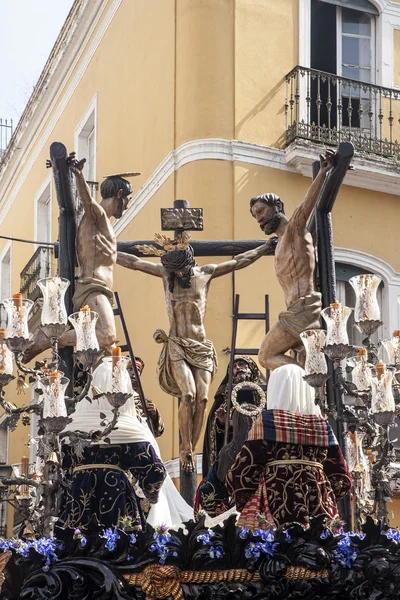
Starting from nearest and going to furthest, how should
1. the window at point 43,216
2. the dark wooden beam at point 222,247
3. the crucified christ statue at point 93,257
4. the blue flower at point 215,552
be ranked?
the blue flower at point 215,552
the crucified christ statue at point 93,257
the dark wooden beam at point 222,247
the window at point 43,216

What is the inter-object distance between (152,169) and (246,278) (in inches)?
82.0

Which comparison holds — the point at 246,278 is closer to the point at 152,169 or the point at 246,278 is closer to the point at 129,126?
the point at 152,169

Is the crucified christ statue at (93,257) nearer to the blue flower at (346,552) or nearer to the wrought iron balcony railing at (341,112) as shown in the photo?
the blue flower at (346,552)

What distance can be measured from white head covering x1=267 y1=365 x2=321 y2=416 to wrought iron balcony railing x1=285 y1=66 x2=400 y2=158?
8.40 meters

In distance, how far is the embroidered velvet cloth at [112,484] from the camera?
265 inches

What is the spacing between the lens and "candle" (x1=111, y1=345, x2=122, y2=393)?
690cm

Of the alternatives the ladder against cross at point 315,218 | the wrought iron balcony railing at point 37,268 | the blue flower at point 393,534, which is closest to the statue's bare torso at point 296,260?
the ladder against cross at point 315,218

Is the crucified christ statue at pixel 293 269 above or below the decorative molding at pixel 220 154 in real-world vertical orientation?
below

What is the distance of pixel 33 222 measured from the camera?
21.4 metres

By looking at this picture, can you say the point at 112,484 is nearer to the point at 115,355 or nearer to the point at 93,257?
the point at 115,355

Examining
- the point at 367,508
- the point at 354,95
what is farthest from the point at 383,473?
the point at 354,95

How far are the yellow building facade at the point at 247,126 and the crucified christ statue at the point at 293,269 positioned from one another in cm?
427

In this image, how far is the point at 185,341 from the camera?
9.66 m

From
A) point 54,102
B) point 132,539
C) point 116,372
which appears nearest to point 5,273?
point 54,102
